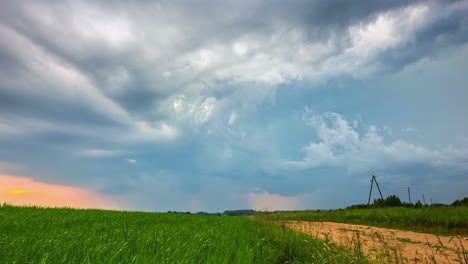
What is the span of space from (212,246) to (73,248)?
101 inches

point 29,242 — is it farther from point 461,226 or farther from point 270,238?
point 461,226

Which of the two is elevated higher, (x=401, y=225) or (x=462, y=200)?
(x=462, y=200)

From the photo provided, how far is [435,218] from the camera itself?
18562mm

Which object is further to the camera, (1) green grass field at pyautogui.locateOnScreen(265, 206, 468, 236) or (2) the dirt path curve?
(1) green grass field at pyautogui.locateOnScreen(265, 206, 468, 236)

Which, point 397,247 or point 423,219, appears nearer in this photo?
point 397,247

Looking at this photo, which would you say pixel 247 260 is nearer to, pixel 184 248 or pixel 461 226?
pixel 184 248

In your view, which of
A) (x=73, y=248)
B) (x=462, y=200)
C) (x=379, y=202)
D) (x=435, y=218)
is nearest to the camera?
(x=73, y=248)

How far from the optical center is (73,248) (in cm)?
445

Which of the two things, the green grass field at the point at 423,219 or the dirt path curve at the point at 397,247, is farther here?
the green grass field at the point at 423,219

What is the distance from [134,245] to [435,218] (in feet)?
69.1

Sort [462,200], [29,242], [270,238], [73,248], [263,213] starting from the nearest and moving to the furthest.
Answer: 1. [73,248]
2. [29,242]
3. [270,238]
4. [263,213]
5. [462,200]

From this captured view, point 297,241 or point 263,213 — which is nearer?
point 297,241

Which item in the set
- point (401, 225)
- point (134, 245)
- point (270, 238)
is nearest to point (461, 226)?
point (401, 225)

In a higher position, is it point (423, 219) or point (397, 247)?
point (397, 247)
